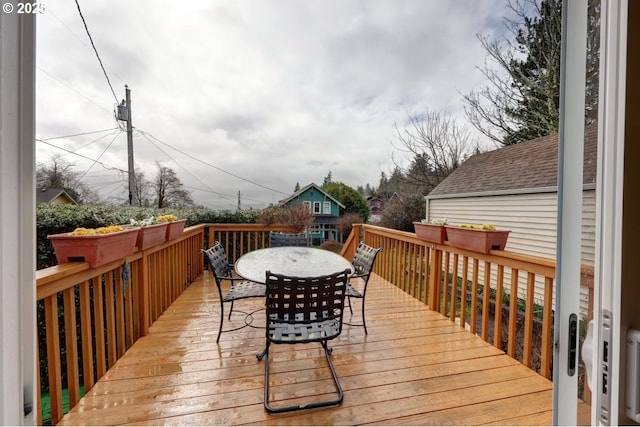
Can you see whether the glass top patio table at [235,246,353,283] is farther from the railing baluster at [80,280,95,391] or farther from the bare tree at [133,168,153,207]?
the bare tree at [133,168,153,207]

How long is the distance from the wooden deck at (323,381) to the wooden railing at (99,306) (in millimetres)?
114

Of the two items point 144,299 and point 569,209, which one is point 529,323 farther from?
point 144,299

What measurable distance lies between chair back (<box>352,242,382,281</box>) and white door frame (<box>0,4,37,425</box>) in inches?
93.5

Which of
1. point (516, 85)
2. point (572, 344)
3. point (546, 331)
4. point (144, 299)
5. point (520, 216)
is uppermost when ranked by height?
point (516, 85)

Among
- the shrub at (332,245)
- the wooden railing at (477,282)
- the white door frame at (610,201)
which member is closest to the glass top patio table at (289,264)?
the wooden railing at (477,282)

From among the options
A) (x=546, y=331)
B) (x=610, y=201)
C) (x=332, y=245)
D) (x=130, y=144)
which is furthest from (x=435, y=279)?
(x=130, y=144)

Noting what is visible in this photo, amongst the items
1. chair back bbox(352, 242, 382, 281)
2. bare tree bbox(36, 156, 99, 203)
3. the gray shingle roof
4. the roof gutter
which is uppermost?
the gray shingle roof

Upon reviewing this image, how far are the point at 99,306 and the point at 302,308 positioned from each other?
4.67ft

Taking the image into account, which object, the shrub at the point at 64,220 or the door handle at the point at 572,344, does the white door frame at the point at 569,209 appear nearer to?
the door handle at the point at 572,344

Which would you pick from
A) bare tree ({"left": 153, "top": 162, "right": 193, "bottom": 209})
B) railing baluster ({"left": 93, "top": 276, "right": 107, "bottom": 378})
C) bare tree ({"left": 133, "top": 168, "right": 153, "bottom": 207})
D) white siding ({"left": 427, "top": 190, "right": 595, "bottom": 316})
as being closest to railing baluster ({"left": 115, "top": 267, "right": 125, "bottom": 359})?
railing baluster ({"left": 93, "top": 276, "right": 107, "bottom": 378})

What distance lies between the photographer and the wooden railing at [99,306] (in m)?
1.51

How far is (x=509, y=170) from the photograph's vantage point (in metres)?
6.77

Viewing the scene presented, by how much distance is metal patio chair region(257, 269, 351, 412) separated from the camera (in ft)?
5.85

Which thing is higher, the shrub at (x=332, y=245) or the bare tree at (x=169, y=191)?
the bare tree at (x=169, y=191)
